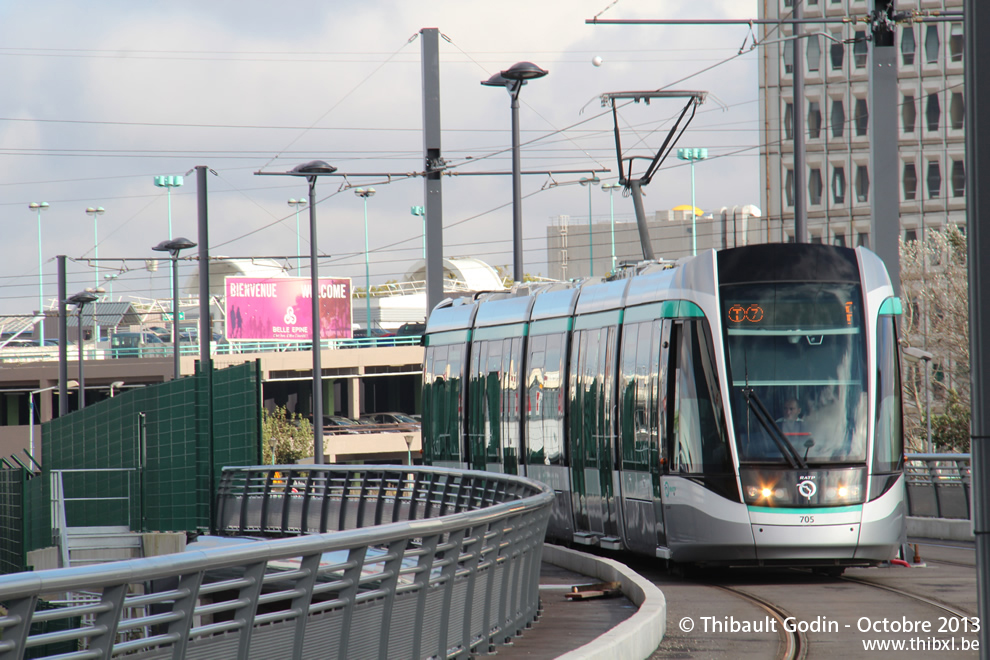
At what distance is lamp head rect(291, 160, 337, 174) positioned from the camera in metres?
31.6

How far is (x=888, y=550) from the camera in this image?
14898 mm

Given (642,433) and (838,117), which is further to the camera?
(838,117)

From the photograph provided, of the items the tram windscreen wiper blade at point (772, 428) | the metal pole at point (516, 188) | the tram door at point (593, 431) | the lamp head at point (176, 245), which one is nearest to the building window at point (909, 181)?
the lamp head at point (176, 245)

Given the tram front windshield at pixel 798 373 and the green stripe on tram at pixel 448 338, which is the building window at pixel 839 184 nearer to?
the green stripe on tram at pixel 448 338

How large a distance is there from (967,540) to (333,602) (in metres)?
15.3

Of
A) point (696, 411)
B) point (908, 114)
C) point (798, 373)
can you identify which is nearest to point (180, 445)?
point (696, 411)

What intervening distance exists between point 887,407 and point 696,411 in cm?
188

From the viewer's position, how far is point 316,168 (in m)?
31.7

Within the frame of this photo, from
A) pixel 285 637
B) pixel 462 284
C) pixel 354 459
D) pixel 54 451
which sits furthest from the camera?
pixel 462 284

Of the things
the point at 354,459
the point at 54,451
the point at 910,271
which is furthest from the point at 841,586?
the point at 354,459

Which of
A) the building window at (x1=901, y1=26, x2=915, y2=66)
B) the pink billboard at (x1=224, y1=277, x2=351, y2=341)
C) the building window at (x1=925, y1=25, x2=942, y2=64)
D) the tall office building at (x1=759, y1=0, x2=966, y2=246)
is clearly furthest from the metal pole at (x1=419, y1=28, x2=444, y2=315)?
the pink billboard at (x1=224, y1=277, x2=351, y2=341)

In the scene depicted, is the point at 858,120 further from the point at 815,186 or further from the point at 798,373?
the point at 798,373

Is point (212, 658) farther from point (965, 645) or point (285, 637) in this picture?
point (965, 645)

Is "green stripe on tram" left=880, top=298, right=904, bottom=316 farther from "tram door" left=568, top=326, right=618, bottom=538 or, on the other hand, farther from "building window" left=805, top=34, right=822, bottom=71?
"building window" left=805, top=34, right=822, bottom=71
